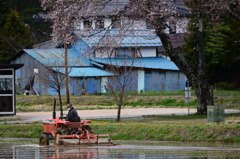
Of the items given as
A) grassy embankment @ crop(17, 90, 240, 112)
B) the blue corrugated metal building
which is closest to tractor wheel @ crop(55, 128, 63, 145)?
grassy embankment @ crop(17, 90, 240, 112)

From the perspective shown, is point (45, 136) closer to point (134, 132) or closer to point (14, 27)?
point (134, 132)

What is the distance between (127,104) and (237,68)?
18.4 meters

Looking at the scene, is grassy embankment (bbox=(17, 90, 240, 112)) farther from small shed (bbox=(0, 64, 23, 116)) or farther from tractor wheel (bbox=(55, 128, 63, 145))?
tractor wheel (bbox=(55, 128, 63, 145))

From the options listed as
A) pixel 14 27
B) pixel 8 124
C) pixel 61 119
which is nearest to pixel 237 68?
pixel 14 27

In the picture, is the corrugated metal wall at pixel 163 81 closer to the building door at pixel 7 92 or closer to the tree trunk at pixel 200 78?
the tree trunk at pixel 200 78

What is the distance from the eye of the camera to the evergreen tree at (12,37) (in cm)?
7062

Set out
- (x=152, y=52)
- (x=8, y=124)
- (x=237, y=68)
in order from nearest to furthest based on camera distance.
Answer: (x=8, y=124)
(x=237, y=68)
(x=152, y=52)

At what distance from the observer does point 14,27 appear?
235ft

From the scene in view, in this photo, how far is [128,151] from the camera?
21156 millimetres

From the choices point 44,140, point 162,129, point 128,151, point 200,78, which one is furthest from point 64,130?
point 200,78

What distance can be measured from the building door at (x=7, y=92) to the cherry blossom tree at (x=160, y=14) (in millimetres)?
3798

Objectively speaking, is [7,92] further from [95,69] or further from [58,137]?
[95,69]

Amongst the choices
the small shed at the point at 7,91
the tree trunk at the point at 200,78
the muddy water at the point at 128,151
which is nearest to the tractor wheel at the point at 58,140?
the muddy water at the point at 128,151

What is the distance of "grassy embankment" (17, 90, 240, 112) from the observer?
45547mm
